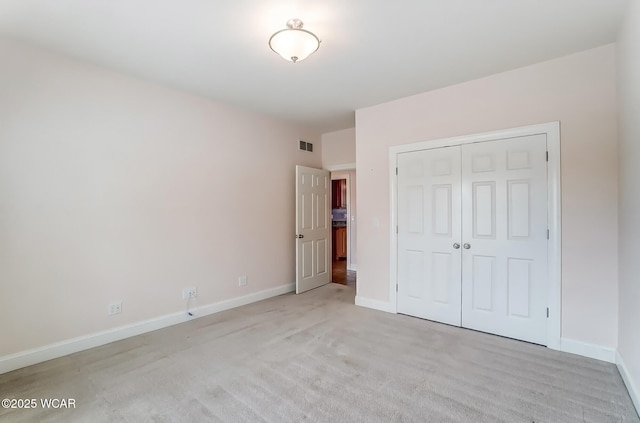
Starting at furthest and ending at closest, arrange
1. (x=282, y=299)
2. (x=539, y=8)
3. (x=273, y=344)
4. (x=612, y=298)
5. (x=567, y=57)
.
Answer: (x=282, y=299) → (x=273, y=344) → (x=567, y=57) → (x=612, y=298) → (x=539, y=8)

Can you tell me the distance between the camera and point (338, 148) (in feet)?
16.8

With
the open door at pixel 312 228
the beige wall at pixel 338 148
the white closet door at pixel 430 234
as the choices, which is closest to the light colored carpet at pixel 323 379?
the white closet door at pixel 430 234

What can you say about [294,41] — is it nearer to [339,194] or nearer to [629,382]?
[629,382]

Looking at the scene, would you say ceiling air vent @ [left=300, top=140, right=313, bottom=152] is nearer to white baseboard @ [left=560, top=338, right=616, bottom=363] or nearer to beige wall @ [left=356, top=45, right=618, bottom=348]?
beige wall @ [left=356, top=45, right=618, bottom=348]

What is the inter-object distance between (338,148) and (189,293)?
10.3 ft

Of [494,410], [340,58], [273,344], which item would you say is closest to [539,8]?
[340,58]

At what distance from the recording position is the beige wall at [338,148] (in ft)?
16.3

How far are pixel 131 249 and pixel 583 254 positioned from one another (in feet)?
13.6

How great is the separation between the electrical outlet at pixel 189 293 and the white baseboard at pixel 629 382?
12.5 feet

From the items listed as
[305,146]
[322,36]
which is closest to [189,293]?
[305,146]

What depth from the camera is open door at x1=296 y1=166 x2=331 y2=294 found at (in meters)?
4.63

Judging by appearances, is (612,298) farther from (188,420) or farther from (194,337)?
(194,337)

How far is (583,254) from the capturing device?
2.57 metres

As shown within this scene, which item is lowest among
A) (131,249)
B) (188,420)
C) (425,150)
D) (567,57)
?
(188,420)
